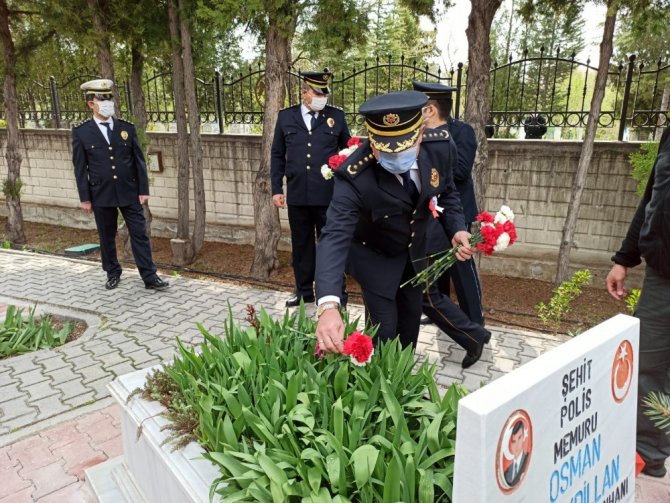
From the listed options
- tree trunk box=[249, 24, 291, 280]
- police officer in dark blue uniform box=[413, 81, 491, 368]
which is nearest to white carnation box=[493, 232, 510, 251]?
police officer in dark blue uniform box=[413, 81, 491, 368]

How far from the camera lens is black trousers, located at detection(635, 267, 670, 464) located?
7.45 ft

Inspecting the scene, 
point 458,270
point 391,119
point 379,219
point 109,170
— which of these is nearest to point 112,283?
point 109,170

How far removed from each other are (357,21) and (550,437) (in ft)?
17.5

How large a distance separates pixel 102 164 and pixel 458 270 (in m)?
3.66

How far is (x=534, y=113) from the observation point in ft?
20.1

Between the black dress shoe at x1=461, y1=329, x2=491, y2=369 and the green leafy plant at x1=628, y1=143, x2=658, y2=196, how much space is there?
2.89m

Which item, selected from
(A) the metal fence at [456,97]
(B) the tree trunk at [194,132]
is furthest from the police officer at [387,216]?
(B) the tree trunk at [194,132]

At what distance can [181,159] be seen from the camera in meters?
7.27

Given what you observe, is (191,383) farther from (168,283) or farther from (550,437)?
(168,283)

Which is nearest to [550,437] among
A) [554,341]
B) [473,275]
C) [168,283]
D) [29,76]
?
[473,275]

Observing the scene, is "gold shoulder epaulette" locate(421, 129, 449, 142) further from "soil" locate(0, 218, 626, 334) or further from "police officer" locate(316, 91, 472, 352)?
"soil" locate(0, 218, 626, 334)

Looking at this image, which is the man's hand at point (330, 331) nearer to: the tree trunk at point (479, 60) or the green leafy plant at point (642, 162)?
the tree trunk at point (479, 60)

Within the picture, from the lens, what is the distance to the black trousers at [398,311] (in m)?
2.67

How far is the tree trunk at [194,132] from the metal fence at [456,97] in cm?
85
